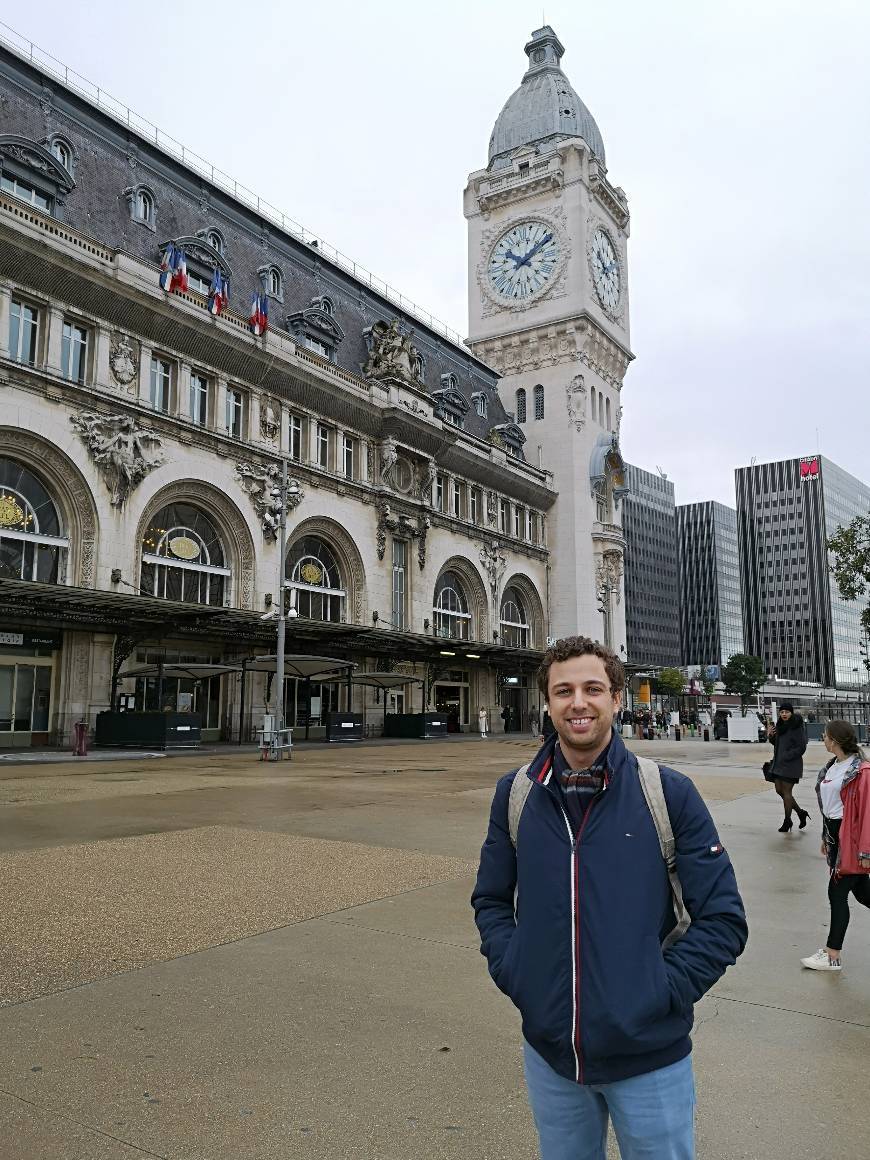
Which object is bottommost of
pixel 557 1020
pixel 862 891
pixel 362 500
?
pixel 862 891

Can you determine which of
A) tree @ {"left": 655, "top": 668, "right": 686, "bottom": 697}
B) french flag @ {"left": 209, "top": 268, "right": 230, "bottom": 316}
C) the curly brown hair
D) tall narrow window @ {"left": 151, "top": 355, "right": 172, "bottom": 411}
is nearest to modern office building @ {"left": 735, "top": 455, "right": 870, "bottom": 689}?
tree @ {"left": 655, "top": 668, "right": 686, "bottom": 697}

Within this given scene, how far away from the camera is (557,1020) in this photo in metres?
2.44

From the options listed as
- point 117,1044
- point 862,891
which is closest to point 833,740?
point 862,891

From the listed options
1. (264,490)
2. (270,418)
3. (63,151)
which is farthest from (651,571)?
(63,151)

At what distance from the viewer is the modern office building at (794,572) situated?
155 metres

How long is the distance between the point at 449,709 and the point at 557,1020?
5001 cm

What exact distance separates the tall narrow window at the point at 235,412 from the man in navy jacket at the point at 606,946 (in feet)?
121

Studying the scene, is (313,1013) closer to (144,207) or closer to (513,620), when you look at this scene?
(144,207)

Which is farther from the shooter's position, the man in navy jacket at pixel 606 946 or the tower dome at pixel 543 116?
the tower dome at pixel 543 116

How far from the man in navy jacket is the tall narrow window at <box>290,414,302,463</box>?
39552 mm

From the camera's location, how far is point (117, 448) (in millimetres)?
32750

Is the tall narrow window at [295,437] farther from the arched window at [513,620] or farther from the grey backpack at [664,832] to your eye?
the grey backpack at [664,832]

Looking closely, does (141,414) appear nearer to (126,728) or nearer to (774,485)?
(126,728)

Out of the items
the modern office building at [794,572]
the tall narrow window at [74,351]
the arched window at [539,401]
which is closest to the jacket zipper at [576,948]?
the tall narrow window at [74,351]
